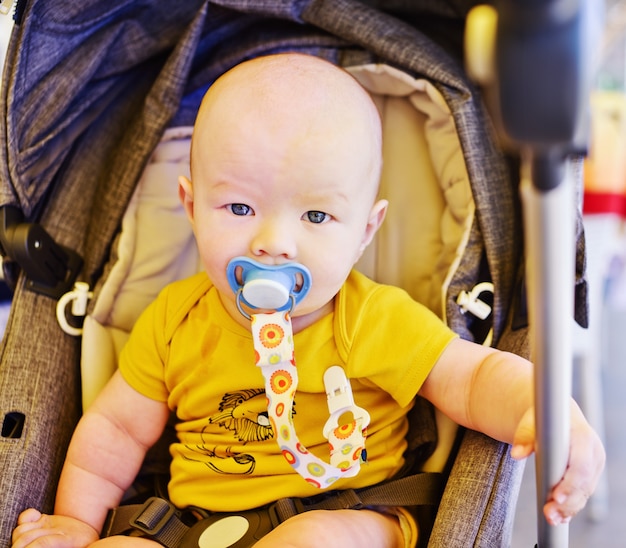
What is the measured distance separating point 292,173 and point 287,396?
0.26 meters

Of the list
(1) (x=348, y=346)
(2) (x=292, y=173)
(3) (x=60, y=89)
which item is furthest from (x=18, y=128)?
(1) (x=348, y=346)

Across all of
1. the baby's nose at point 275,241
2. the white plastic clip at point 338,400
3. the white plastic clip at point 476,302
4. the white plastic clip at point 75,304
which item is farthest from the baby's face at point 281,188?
the white plastic clip at point 75,304

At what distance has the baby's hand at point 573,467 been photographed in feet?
2.28

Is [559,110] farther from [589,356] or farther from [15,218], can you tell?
[589,356]

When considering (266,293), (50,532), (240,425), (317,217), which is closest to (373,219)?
(317,217)

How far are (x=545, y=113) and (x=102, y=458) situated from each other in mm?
792

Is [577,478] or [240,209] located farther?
[240,209]

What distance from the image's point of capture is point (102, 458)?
1039 mm

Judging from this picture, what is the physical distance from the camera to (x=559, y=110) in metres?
0.48

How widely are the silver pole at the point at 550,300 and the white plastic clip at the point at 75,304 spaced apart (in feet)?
2.46

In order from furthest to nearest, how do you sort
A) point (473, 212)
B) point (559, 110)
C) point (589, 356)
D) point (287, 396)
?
point (589, 356) → point (473, 212) → point (287, 396) → point (559, 110)

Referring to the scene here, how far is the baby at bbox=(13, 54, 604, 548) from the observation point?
2.92ft

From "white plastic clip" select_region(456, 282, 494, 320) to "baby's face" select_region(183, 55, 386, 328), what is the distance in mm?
208

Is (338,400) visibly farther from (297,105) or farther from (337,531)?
(297,105)
